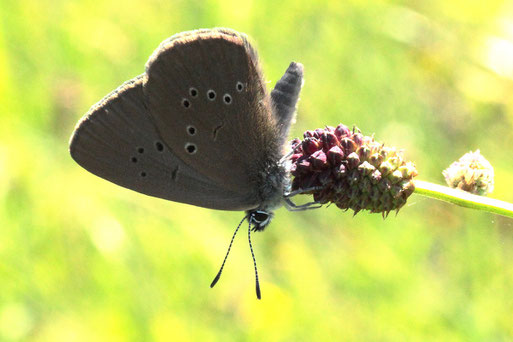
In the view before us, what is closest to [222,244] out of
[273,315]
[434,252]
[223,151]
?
[273,315]

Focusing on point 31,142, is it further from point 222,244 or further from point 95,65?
point 222,244

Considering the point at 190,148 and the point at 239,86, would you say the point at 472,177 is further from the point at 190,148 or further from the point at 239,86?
the point at 190,148

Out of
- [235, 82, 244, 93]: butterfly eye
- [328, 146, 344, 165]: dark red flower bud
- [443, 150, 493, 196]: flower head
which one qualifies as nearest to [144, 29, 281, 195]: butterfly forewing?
[235, 82, 244, 93]: butterfly eye

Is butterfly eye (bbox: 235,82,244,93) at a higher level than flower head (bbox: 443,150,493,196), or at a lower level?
higher

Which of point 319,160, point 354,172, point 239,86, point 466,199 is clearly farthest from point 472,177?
point 239,86

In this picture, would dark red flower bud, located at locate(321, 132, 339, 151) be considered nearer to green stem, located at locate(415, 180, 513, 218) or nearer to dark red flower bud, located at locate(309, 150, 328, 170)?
dark red flower bud, located at locate(309, 150, 328, 170)

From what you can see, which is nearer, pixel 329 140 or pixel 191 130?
pixel 329 140
